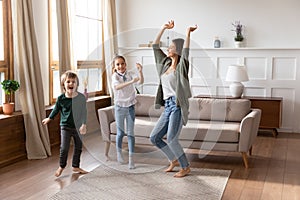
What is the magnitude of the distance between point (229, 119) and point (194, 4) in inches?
110

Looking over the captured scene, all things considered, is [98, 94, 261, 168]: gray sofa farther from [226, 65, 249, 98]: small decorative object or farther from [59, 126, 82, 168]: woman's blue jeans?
[226, 65, 249, 98]: small decorative object

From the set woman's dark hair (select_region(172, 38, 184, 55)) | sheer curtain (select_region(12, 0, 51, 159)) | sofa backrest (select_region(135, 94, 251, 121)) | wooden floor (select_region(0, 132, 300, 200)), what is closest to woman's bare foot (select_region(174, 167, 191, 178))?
wooden floor (select_region(0, 132, 300, 200))

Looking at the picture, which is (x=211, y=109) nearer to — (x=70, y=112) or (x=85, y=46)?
(x=70, y=112)

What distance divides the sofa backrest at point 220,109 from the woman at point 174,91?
112 cm

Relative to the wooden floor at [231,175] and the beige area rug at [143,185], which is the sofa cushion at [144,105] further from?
the beige area rug at [143,185]

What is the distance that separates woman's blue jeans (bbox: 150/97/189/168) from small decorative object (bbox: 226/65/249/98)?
246cm

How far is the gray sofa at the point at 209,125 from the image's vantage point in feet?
14.0

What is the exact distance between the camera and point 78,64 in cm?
603

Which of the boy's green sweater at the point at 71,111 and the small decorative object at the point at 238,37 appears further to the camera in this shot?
the small decorative object at the point at 238,37

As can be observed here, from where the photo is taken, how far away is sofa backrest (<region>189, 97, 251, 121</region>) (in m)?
4.80

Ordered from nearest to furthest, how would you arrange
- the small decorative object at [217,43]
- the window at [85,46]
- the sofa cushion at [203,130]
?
the sofa cushion at [203,130], the window at [85,46], the small decorative object at [217,43]

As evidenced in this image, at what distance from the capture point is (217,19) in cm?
A: 675

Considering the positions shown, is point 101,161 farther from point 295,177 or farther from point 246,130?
point 295,177

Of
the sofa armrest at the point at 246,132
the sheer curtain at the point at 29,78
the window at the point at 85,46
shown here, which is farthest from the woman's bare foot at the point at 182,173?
the window at the point at 85,46
